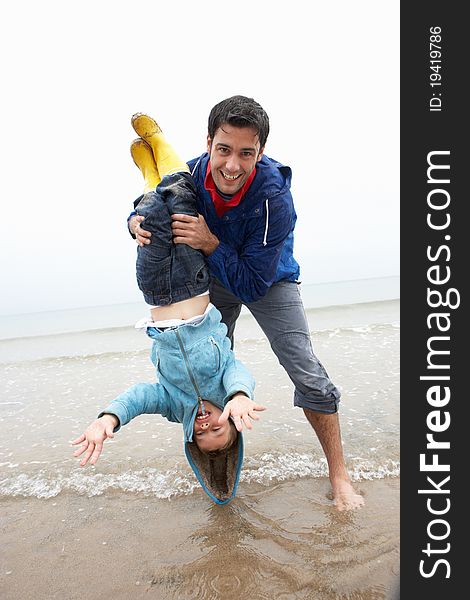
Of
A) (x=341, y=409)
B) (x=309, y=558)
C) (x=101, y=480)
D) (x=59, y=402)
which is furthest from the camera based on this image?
(x=59, y=402)

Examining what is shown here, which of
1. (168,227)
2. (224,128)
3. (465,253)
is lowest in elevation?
(465,253)

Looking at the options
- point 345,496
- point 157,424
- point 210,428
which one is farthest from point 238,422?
point 157,424

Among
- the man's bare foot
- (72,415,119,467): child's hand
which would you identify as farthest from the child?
the man's bare foot

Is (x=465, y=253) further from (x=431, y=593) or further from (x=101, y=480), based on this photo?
(x=101, y=480)

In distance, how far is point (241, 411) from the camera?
2438 millimetres

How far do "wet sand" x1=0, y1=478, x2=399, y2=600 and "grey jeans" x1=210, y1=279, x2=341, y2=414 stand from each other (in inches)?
28.0

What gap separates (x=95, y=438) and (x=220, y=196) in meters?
1.63

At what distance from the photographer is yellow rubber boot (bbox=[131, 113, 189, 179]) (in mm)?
3305

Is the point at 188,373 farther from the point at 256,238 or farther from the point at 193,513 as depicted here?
the point at 193,513

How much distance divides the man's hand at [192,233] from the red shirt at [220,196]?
0.22 meters

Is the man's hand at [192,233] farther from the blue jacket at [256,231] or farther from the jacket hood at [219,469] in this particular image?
the jacket hood at [219,469]

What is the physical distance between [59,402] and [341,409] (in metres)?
3.67

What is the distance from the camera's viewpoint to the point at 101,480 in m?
4.04

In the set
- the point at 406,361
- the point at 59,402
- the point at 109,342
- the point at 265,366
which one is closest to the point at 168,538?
the point at 406,361
